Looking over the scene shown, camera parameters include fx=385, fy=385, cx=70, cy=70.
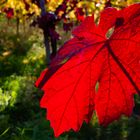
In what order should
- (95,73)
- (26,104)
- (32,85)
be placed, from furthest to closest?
(32,85), (26,104), (95,73)

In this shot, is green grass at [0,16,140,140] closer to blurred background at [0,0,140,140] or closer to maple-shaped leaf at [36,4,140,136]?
blurred background at [0,0,140,140]

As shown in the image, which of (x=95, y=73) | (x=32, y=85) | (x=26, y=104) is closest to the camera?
(x=95, y=73)

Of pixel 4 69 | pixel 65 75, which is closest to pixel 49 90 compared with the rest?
pixel 65 75

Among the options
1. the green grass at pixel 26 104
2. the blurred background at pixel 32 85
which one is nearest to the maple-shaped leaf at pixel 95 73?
the blurred background at pixel 32 85

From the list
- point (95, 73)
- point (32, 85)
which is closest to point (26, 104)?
point (32, 85)

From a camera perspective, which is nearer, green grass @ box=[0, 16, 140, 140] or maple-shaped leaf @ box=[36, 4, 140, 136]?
maple-shaped leaf @ box=[36, 4, 140, 136]

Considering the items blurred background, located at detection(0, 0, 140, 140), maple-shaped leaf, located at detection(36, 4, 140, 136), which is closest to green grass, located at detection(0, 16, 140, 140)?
blurred background, located at detection(0, 0, 140, 140)

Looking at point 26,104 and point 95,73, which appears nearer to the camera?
point 95,73

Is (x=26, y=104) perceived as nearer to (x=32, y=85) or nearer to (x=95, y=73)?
(x=32, y=85)
